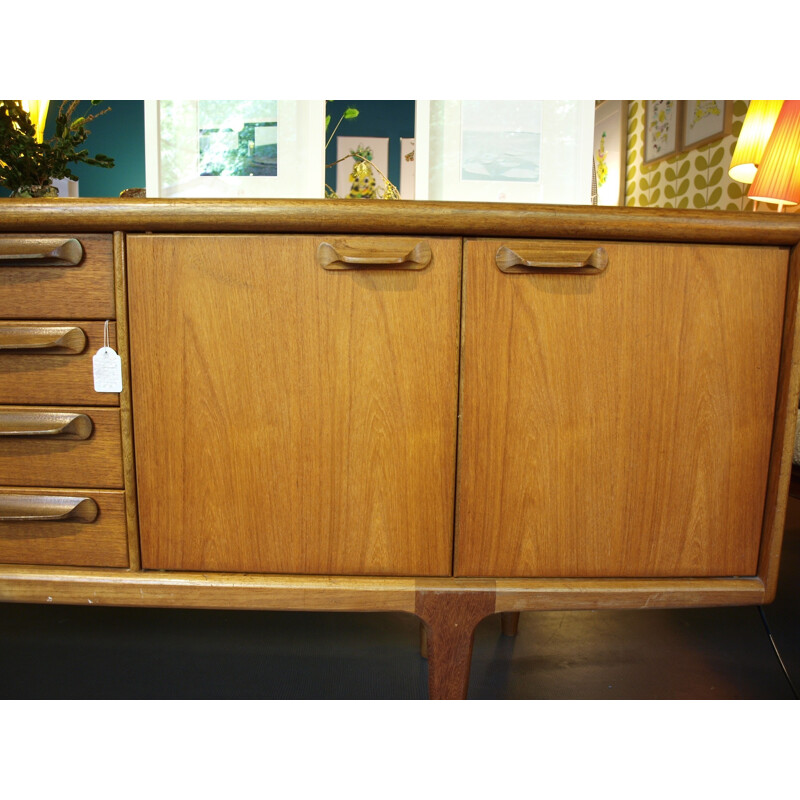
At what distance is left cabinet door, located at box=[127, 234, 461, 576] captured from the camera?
0.71 meters

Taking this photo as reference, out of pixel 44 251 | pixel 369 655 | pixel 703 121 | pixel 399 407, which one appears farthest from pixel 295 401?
pixel 703 121

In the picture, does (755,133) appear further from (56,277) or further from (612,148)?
(56,277)

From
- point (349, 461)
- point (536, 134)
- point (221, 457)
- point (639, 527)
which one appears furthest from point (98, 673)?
point (536, 134)

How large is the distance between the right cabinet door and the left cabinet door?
55 mm

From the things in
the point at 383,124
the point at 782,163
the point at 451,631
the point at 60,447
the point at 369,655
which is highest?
the point at 383,124

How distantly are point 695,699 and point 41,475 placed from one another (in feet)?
3.57

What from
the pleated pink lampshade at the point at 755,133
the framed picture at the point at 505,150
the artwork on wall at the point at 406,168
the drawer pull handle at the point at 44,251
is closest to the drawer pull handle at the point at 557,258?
the framed picture at the point at 505,150

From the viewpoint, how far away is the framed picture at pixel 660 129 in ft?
8.96

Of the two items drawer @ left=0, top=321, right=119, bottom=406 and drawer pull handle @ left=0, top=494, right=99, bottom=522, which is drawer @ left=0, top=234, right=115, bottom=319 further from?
drawer pull handle @ left=0, top=494, right=99, bottom=522

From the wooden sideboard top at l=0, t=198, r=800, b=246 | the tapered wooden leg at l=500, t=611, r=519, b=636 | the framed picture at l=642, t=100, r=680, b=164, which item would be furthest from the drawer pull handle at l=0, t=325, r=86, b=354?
the framed picture at l=642, t=100, r=680, b=164

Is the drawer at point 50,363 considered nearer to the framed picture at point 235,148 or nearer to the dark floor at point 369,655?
the framed picture at point 235,148

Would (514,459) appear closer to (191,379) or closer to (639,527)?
(639,527)

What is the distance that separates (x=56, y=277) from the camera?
2.40ft

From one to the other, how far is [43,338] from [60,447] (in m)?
0.15
